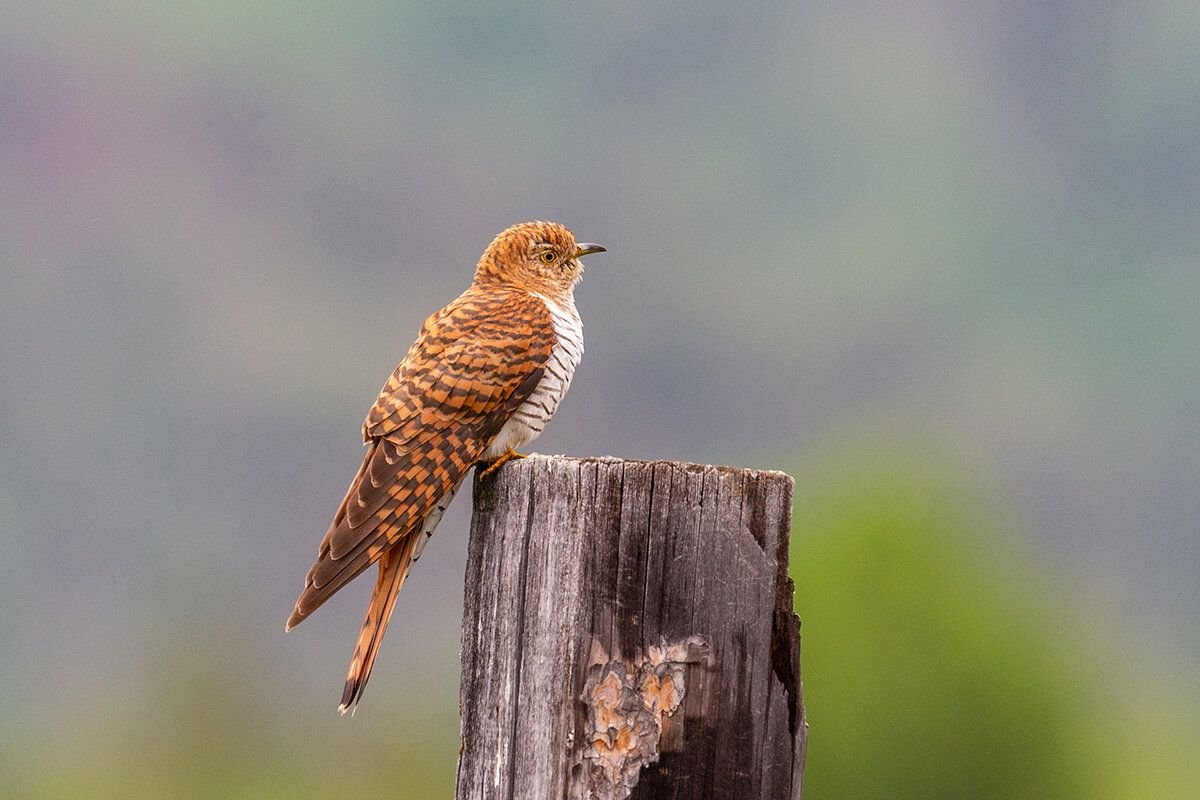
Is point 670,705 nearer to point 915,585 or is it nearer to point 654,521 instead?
point 654,521

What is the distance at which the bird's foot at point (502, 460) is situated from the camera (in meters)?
4.50

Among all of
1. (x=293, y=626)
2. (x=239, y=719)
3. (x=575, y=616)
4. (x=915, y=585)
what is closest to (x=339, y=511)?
(x=293, y=626)

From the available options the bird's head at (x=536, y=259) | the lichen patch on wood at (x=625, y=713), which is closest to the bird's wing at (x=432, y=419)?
the bird's head at (x=536, y=259)

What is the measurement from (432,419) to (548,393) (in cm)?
61

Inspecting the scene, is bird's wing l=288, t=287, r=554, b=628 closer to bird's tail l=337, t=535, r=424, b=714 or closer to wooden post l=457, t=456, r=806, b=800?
bird's tail l=337, t=535, r=424, b=714

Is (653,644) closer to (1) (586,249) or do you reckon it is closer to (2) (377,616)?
(2) (377,616)

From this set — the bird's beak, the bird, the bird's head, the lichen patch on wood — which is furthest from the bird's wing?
the lichen patch on wood

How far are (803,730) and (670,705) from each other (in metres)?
0.40

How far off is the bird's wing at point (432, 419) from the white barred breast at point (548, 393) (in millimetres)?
52

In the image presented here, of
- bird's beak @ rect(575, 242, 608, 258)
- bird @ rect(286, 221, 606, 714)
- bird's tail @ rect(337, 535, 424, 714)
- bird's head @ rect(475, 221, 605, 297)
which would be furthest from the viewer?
bird's beak @ rect(575, 242, 608, 258)

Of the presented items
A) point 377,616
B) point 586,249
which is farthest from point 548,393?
point 586,249

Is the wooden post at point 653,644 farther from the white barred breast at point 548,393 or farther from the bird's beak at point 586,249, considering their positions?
the bird's beak at point 586,249

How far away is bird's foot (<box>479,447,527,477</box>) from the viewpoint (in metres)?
4.50

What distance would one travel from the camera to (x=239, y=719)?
26.7m
